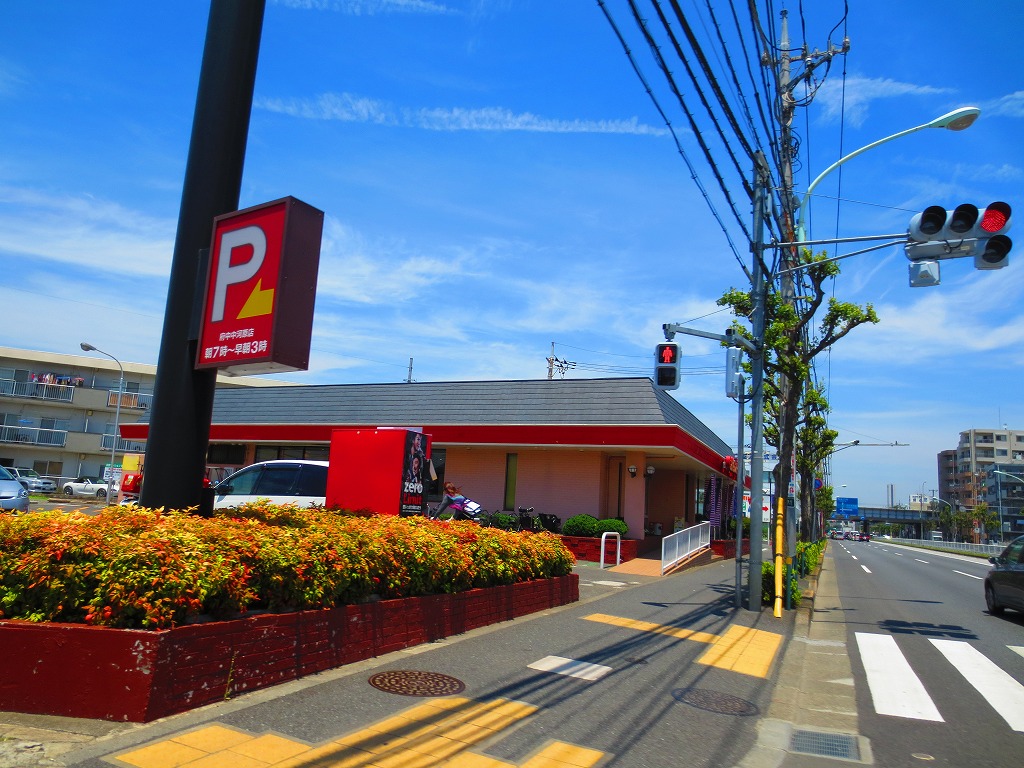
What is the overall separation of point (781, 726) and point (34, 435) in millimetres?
54706

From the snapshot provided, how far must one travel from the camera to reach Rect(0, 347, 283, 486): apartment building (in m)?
49.1

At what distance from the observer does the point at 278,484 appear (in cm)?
1462

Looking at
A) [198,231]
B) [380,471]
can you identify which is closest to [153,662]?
[198,231]

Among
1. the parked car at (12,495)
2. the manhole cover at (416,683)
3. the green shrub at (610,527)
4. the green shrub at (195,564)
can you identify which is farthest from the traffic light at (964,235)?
the parked car at (12,495)

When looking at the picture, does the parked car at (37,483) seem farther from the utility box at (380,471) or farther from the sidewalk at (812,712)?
the sidewalk at (812,712)

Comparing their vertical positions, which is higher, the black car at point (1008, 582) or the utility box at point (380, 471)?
the utility box at point (380, 471)

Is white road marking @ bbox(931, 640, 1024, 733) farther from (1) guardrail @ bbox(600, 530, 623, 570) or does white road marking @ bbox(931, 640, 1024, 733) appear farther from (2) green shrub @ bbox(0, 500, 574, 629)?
(1) guardrail @ bbox(600, 530, 623, 570)

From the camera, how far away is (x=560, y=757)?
16.8 feet

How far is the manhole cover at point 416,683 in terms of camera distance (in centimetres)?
624

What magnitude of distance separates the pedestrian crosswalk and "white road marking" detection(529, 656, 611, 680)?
2.71m

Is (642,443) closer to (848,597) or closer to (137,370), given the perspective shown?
(848,597)

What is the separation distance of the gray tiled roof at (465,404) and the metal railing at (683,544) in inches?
120

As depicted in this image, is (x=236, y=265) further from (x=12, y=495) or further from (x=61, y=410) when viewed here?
(x=61, y=410)

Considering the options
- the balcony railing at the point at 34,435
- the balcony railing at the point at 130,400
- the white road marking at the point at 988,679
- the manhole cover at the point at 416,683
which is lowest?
the white road marking at the point at 988,679
